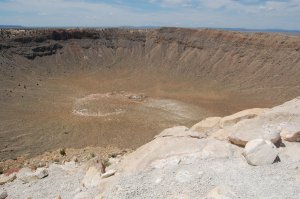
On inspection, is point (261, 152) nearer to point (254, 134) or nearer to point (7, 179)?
point (254, 134)

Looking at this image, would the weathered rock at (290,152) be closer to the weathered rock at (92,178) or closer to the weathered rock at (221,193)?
the weathered rock at (221,193)

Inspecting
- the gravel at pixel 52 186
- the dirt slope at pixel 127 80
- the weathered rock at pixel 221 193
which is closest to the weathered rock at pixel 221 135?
the weathered rock at pixel 221 193

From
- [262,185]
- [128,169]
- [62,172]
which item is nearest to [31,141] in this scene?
[62,172]

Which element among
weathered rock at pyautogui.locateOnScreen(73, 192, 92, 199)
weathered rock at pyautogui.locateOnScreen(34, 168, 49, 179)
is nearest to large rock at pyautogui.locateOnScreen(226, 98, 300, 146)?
weathered rock at pyautogui.locateOnScreen(73, 192, 92, 199)

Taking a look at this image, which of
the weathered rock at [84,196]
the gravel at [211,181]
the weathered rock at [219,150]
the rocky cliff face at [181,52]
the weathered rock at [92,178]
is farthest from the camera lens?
the rocky cliff face at [181,52]

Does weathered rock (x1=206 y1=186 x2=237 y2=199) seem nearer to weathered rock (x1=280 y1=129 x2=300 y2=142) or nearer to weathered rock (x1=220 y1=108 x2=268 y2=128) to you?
weathered rock (x1=280 y1=129 x2=300 y2=142)
